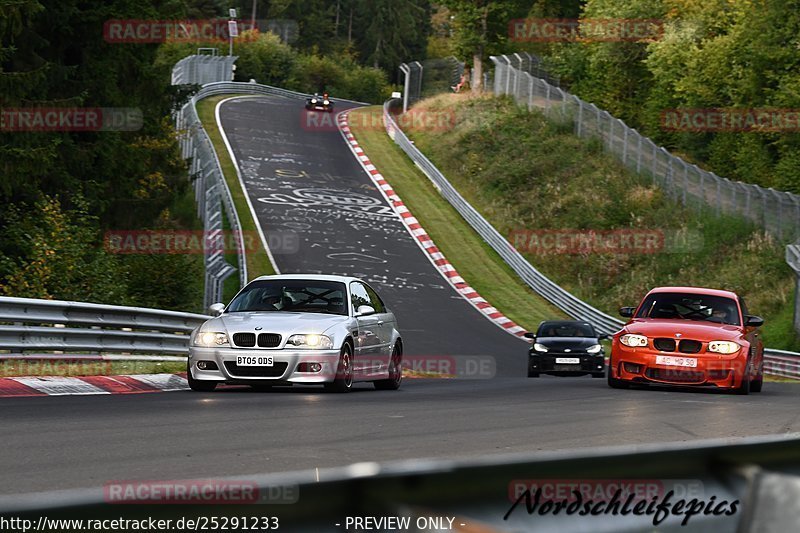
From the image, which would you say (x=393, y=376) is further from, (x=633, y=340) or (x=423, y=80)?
(x=423, y=80)

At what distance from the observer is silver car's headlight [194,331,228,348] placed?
15047 mm

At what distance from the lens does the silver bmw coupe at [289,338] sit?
1502cm

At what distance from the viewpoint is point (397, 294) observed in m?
40.2

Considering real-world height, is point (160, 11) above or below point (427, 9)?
below

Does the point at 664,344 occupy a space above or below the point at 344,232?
above

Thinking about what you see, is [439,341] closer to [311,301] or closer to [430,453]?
[311,301]

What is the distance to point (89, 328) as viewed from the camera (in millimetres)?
18250

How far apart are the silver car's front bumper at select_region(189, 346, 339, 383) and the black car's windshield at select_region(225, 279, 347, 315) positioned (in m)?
1.30

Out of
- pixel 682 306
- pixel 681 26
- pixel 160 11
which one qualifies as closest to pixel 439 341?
pixel 160 11

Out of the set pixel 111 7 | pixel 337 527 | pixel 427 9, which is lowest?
pixel 337 527

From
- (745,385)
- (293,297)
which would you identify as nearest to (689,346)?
(745,385)

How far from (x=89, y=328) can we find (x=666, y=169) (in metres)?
34.7

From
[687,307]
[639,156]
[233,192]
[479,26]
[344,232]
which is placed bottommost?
[344,232]

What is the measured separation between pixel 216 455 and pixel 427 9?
5973 inches
